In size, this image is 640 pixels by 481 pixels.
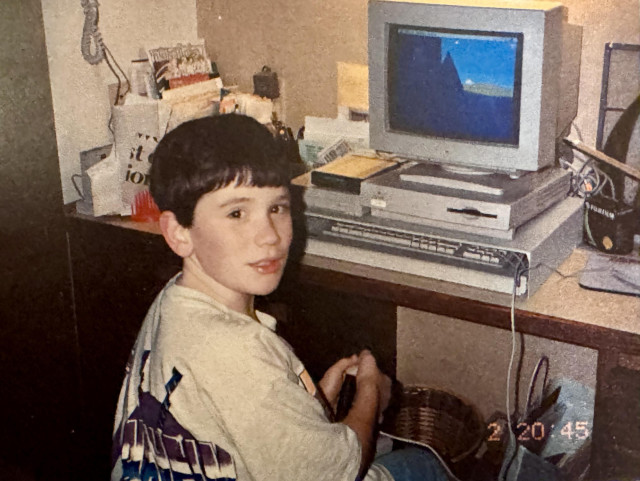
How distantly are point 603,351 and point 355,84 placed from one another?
105cm

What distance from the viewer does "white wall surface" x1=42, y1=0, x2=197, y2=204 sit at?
2.04m

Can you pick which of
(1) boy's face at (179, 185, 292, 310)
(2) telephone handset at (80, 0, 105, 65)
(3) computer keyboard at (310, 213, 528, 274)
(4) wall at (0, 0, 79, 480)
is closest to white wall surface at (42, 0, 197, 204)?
(2) telephone handset at (80, 0, 105, 65)

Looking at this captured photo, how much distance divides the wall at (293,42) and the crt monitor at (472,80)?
0.36 meters

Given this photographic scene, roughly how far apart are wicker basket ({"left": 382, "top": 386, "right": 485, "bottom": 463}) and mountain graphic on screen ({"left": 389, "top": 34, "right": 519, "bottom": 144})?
0.86 m

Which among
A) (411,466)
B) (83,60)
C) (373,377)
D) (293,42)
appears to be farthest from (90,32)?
(411,466)

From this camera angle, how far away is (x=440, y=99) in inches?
68.4

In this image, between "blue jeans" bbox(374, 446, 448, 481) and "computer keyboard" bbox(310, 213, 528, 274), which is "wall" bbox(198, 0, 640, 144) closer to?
"computer keyboard" bbox(310, 213, 528, 274)

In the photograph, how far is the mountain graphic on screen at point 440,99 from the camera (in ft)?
5.51

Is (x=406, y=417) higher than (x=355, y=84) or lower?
lower

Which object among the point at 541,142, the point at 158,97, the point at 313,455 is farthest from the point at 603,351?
the point at 158,97

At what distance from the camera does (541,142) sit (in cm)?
166

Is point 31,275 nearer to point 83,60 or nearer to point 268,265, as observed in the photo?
point 83,60

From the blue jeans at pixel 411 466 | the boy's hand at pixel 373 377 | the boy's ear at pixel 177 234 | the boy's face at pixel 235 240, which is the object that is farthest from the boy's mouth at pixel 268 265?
the blue jeans at pixel 411 466

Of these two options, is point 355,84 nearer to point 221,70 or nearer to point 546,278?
point 221,70
